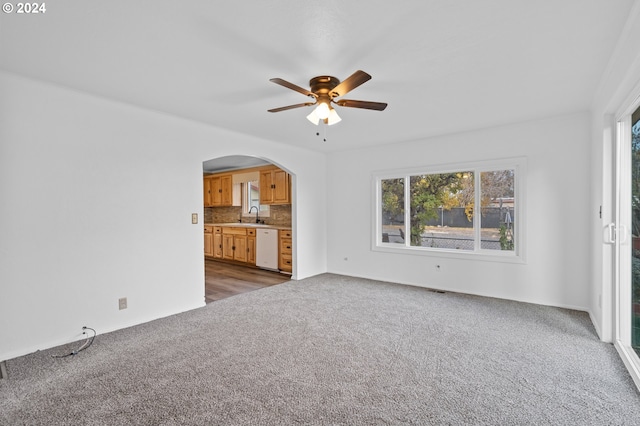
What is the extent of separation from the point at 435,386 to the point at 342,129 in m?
3.23

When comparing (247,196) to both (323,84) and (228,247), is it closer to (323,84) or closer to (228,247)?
(228,247)

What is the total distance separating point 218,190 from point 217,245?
4.71 feet

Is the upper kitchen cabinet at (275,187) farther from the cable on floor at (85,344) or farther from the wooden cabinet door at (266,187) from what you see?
the cable on floor at (85,344)

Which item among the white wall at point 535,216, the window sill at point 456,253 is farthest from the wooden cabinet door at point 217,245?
the white wall at point 535,216

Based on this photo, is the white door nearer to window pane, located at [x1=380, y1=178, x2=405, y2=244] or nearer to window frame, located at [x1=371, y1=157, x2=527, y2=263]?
window frame, located at [x1=371, y1=157, x2=527, y2=263]

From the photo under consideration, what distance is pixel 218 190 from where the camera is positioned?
7.81m

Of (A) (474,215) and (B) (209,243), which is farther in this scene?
(B) (209,243)

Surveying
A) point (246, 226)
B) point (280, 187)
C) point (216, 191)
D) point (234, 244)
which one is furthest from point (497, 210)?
point (216, 191)

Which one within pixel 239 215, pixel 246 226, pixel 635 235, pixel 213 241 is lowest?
pixel 213 241

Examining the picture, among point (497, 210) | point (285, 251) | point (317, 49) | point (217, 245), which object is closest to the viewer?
point (317, 49)

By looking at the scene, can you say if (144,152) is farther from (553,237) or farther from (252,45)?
(553,237)

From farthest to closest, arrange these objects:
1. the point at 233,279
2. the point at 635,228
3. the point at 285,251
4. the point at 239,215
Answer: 1. the point at 239,215
2. the point at 285,251
3. the point at 233,279
4. the point at 635,228

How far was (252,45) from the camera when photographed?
2.13 metres

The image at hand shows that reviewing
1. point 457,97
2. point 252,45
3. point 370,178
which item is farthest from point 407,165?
point 252,45
